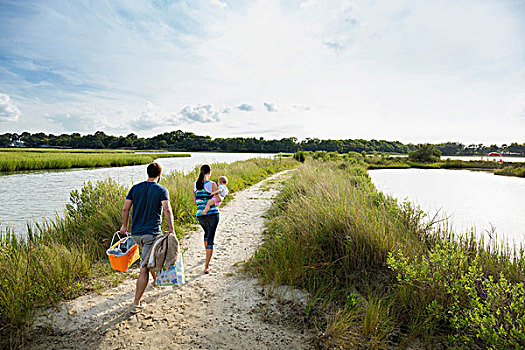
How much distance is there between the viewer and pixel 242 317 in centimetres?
378

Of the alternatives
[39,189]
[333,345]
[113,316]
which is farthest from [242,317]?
[39,189]

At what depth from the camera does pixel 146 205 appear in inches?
150

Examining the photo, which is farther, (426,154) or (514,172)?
(426,154)

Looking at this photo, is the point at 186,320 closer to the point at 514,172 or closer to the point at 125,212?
the point at 125,212

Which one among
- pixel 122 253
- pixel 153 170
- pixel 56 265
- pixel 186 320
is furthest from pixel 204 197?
pixel 56 265

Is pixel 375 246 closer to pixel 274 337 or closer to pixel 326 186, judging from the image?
pixel 274 337

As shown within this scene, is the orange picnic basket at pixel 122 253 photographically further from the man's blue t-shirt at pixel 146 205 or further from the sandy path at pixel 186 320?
the sandy path at pixel 186 320

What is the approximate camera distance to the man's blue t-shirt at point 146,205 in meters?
3.80

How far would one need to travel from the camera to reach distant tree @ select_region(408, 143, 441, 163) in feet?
161

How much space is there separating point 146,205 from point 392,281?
154 inches

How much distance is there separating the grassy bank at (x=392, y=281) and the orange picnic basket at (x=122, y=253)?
2169mm

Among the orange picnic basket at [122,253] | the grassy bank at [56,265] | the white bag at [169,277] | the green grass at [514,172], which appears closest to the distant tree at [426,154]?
the green grass at [514,172]

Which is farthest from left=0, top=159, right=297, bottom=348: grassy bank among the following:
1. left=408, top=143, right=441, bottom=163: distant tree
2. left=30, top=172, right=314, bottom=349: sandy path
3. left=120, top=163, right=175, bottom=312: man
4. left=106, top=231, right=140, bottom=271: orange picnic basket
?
left=408, top=143, right=441, bottom=163: distant tree

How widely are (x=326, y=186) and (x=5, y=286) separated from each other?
6657 millimetres
